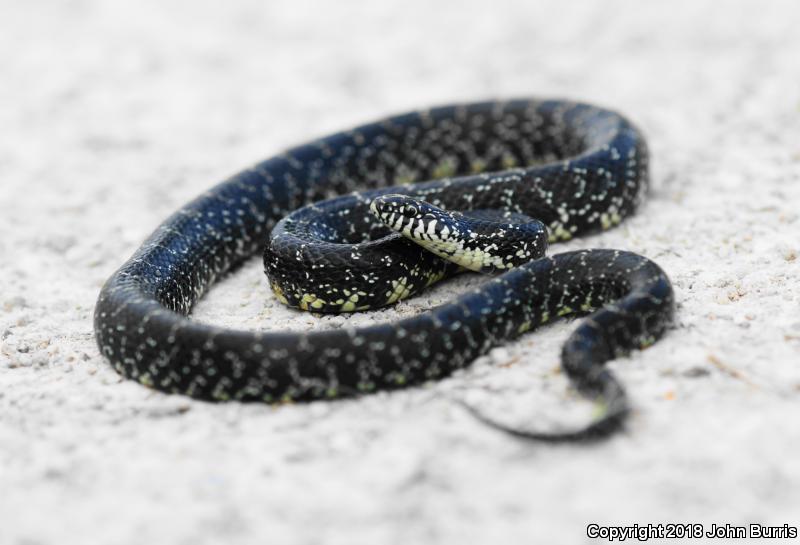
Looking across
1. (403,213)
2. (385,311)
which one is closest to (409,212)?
(403,213)

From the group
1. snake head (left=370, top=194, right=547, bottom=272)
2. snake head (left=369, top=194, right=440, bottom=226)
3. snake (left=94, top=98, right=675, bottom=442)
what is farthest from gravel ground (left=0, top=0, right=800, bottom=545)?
snake head (left=369, top=194, right=440, bottom=226)

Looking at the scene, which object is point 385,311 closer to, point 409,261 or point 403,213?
point 409,261

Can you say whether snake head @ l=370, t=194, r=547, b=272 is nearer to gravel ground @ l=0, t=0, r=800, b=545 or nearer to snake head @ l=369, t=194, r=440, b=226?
snake head @ l=369, t=194, r=440, b=226

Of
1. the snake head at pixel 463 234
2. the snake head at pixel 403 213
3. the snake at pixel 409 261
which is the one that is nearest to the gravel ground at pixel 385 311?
the snake at pixel 409 261

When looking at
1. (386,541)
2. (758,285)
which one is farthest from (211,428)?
(758,285)

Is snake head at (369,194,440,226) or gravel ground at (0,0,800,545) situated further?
snake head at (369,194,440,226)

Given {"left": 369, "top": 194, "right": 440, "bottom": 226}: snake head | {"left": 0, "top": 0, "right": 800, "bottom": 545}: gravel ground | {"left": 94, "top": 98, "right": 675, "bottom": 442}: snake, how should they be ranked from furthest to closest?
{"left": 369, "top": 194, "right": 440, "bottom": 226}: snake head, {"left": 94, "top": 98, "right": 675, "bottom": 442}: snake, {"left": 0, "top": 0, "right": 800, "bottom": 545}: gravel ground
